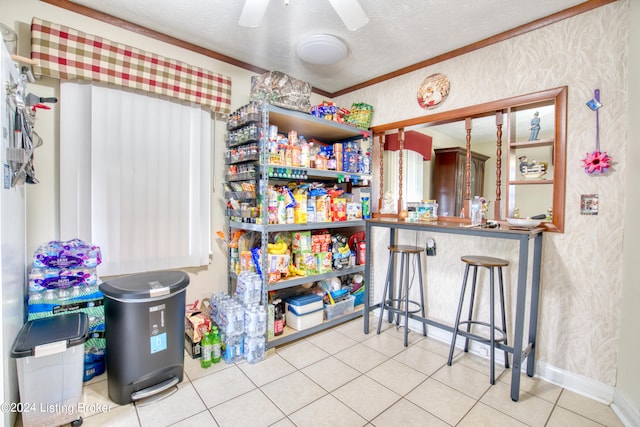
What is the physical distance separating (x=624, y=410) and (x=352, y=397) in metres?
1.61

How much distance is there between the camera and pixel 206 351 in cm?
215

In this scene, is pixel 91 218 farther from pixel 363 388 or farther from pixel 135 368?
pixel 363 388

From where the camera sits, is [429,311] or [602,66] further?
[429,311]

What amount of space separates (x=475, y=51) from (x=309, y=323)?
2.81m

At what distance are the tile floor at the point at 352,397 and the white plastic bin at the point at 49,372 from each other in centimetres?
18

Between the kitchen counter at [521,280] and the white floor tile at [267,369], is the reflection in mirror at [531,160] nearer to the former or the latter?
the kitchen counter at [521,280]

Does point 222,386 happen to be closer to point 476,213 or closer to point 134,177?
point 134,177

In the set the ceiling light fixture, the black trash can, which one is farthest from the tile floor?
the ceiling light fixture

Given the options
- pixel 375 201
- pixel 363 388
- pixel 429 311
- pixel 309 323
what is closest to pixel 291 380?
pixel 363 388

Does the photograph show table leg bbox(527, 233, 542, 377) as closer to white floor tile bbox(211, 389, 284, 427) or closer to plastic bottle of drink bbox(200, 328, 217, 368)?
white floor tile bbox(211, 389, 284, 427)

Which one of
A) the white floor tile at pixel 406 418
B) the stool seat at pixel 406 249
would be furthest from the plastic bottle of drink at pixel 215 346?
the stool seat at pixel 406 249

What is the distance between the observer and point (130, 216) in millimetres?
2297

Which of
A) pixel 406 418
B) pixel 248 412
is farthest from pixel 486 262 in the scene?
pixel 248 412

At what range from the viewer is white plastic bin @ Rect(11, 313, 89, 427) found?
145 centimetres
